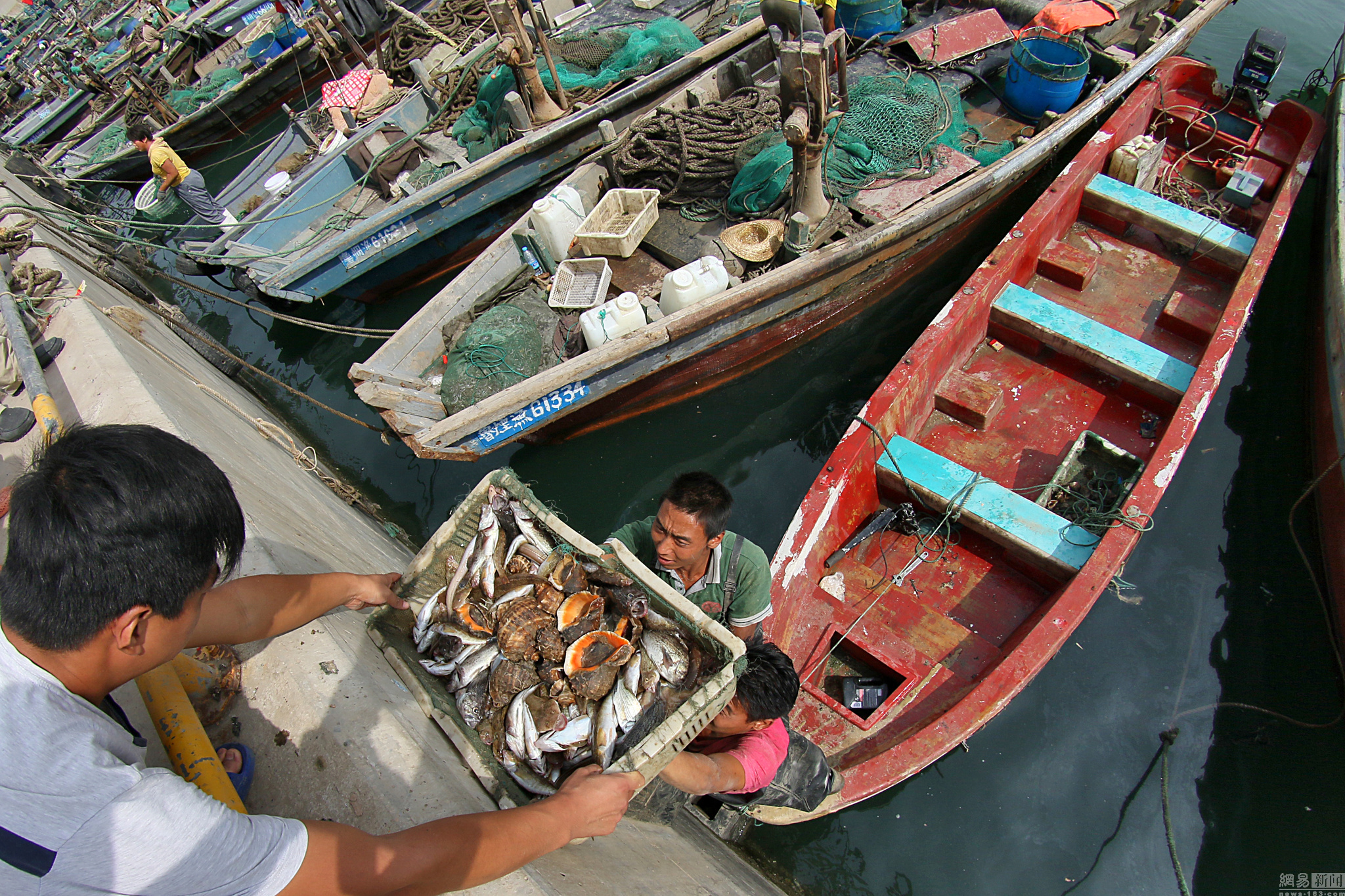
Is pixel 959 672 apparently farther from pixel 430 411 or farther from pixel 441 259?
A: pixel 441 259

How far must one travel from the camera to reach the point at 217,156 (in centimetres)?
1348

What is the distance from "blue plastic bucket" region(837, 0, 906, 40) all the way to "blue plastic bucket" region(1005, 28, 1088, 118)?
1502 millimetres

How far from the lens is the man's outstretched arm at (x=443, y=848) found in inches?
59.9

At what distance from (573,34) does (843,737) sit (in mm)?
9076

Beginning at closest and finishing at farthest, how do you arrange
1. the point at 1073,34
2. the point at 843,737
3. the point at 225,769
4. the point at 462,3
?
the point at 225,769 → the point at 843,737 → the point at 1073,34 → the point at 462,3

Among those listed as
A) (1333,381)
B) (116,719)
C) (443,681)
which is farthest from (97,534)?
(1333,381)

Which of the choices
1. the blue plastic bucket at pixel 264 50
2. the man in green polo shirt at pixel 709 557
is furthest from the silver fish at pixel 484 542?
the blue plastic bucket at pixel 264 50

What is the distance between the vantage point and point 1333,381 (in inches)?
198

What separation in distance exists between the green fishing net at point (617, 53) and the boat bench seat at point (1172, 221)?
5099 millimetres

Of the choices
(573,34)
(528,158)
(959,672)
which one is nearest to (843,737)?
(959,672)

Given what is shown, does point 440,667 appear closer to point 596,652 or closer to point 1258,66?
point 596,652

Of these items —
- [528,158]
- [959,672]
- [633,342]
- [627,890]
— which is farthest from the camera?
[528,158]

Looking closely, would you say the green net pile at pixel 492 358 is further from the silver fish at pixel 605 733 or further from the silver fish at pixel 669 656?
the silver fish at pixel 605 733

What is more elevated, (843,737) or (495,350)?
(495,350)
